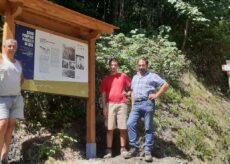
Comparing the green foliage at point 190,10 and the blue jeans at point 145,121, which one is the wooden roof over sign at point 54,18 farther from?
the green foliage at point 190,10

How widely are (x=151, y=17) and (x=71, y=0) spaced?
3.83m

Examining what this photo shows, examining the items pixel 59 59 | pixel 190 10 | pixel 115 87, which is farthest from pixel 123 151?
pixel 190 10

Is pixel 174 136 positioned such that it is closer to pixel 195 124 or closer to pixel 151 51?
pixel 195 124

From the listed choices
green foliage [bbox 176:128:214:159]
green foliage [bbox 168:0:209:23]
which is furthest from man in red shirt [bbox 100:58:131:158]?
green foliage [bbox 168:0:209:23]

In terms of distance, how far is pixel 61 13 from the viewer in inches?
302

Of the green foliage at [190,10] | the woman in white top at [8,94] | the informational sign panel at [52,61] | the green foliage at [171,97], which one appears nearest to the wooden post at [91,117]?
the informational sign panel at [52,61]

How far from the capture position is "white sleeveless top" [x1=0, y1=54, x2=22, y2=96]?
249 inches

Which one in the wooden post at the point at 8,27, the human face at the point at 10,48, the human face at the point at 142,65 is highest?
the wooden post at the point at 8,27

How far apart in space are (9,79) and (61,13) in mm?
1885

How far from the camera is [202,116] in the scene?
11.9 metres

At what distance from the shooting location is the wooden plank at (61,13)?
23.5 ft

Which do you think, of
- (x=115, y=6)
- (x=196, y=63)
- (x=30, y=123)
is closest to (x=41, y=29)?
(x=30, y=123)

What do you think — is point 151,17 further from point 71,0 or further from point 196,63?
point 71,0

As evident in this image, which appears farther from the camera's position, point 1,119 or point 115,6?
point 115,6
